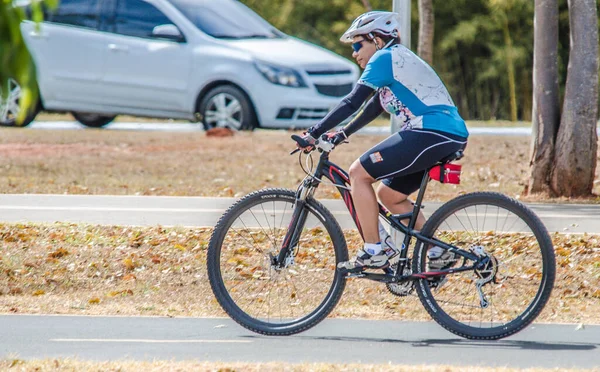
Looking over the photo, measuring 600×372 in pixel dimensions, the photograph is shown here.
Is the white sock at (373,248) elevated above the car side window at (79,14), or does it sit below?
below

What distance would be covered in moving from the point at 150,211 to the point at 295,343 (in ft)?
16.1

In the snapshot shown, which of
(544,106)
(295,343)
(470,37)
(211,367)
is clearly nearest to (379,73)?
(295,343)

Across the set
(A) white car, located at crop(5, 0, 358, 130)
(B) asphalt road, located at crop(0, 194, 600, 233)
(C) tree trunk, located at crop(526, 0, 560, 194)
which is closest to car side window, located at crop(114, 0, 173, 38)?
(A) white car, located at crop(5, 0, 358, 130)

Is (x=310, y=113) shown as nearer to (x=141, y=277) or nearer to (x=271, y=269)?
(x=141, y=277)

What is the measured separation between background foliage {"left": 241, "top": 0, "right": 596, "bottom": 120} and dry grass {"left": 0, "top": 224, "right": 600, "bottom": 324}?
1440 cm

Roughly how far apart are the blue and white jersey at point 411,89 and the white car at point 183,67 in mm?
10415

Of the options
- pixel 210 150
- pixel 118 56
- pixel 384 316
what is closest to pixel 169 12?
pixel 118 56

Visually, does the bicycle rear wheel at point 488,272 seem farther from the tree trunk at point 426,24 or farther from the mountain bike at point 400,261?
the tree trunk at point 426,24

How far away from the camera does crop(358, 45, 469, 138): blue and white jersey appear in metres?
6.37

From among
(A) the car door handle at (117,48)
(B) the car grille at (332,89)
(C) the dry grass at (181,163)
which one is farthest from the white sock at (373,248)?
(A) the car door handle at (117,48)

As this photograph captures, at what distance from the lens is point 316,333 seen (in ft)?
22.7

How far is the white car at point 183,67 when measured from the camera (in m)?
17.0

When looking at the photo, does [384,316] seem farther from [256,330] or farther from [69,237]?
[69,237]

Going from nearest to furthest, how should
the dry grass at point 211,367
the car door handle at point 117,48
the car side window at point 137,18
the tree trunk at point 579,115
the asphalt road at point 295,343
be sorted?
the dry grass at point 211,367 → the asphalt road at point 295,343 → the tree trunk at point 579,115 → the car side window at point 137,18 → the car door handle at point 117,48
